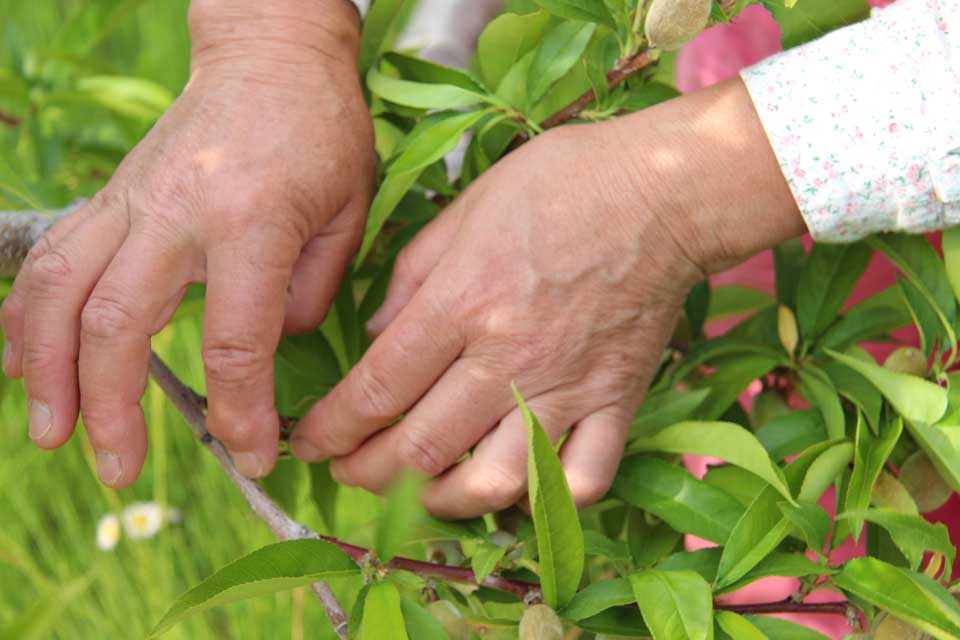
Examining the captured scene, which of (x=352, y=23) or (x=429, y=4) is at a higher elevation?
(x=352, y=23)

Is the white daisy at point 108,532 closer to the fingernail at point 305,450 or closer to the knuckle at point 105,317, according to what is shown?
the fingernail at point 305,450

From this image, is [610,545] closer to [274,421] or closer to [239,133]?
[274,421]

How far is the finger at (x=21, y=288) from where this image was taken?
0.76 m

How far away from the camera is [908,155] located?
731 millimetres

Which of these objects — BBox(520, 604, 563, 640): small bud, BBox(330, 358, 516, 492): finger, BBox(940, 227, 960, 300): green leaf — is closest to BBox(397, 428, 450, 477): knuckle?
BBox(330, 358, 516, 492): finger

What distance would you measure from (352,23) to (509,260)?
0.27m

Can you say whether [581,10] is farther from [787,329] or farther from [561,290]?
[787,329]

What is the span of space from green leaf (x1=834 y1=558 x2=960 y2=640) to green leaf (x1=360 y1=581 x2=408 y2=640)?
289 mm

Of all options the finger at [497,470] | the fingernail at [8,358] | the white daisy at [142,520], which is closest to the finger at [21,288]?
the fingernail at [8,358]

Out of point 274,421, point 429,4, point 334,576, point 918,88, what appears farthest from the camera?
point 429,4

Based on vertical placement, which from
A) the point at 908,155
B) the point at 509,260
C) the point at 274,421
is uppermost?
the point at 908,155

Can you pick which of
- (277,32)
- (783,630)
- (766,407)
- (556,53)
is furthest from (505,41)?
(783,630)

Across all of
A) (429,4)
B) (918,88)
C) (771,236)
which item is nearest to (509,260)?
(771,236)

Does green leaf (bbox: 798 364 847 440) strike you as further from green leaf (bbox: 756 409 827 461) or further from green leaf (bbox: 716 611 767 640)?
green leaf (bbox: 716 611 767 640)
